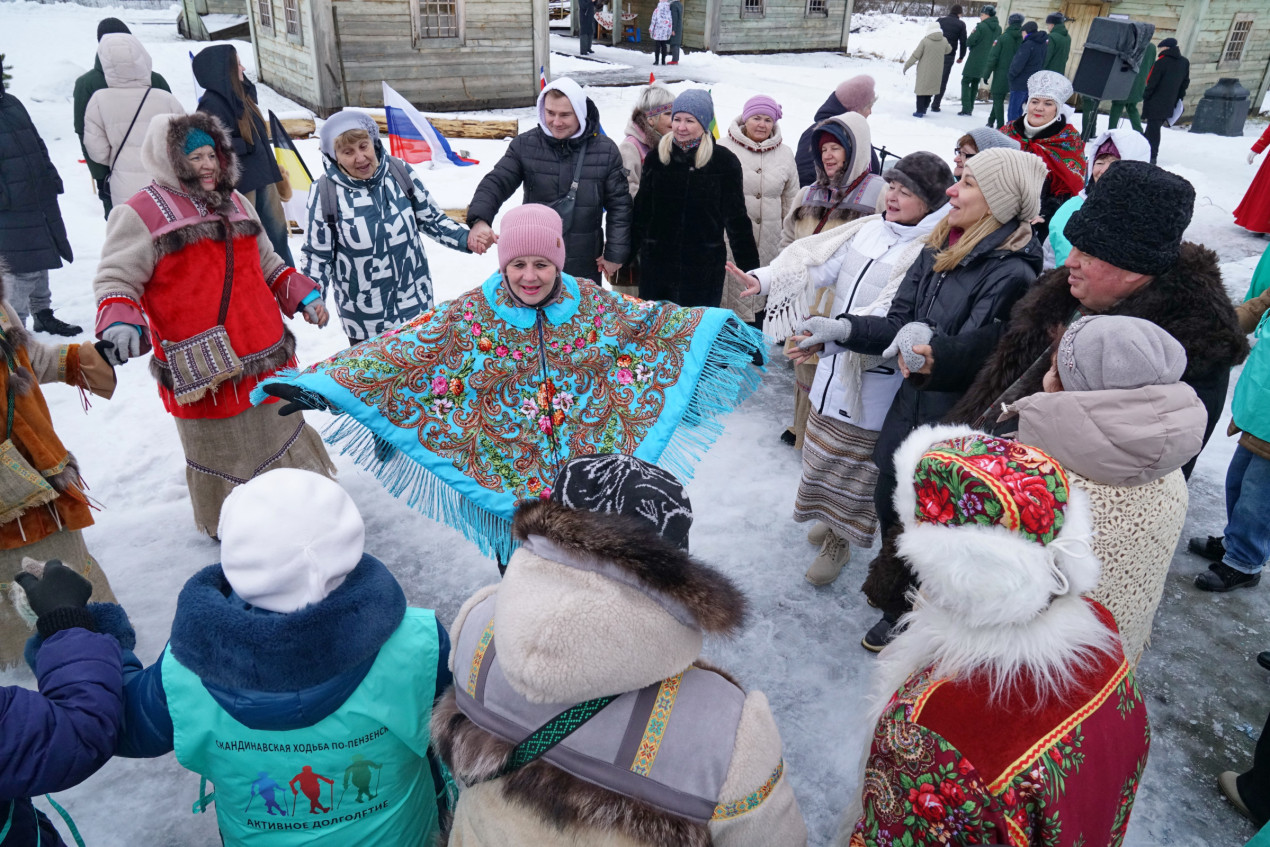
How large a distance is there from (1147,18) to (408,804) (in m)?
20.9

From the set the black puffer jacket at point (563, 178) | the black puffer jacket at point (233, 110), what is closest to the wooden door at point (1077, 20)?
the black puffer jacket at point (563, 178)

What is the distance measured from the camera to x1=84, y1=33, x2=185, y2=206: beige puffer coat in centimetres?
563

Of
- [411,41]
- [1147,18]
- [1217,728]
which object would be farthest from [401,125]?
[1147,18]

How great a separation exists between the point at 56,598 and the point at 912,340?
2654 millimetres

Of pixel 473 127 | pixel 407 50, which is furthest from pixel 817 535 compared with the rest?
pixel 407 50

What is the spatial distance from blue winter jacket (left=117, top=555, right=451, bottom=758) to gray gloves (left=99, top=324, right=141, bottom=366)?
6.21 ft

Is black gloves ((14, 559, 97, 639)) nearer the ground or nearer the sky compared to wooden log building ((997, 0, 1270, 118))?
nearer the ground

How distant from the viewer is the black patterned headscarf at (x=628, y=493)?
133cm

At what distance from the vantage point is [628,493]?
1.35 m

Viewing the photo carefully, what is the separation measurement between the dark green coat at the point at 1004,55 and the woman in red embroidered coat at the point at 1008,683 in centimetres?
1542

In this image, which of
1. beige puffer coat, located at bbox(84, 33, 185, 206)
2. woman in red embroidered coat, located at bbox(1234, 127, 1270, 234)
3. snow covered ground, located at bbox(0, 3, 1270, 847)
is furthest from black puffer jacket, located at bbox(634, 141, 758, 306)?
woman in red embroidered coat, located at bbox(1234, 127, 1270, 234)

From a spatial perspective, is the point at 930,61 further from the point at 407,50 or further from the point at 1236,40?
the point at 407,50

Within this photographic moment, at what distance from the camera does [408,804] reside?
1.83 meters

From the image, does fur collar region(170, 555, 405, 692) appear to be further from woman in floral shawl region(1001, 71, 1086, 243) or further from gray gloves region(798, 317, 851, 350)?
woman in floral shawl region(1001, 71, 1086, 243)
